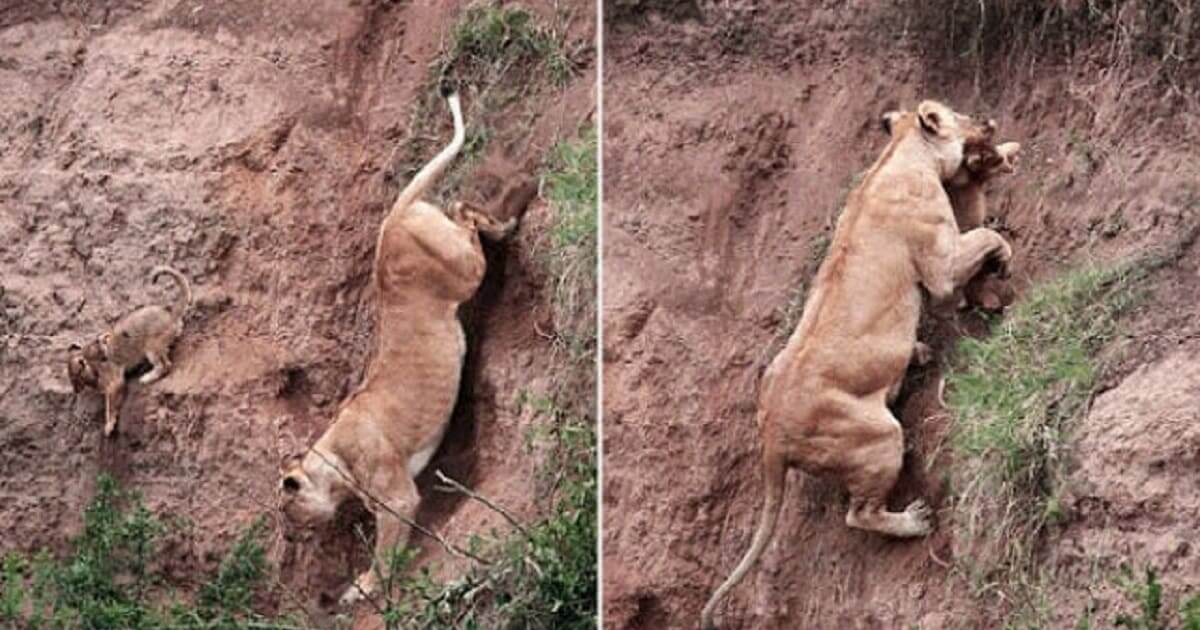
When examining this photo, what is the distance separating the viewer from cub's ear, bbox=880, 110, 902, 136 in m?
3.29

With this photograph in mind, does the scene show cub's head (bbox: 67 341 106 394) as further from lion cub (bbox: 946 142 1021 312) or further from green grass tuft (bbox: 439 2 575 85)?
lion cub (bbox: 946 142 1021 312)

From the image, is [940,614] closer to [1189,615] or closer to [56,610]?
[1189,615]

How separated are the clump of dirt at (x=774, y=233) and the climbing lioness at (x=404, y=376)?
19 centimetres

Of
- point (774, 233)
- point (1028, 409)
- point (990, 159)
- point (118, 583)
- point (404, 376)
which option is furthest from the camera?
point (118, 583)

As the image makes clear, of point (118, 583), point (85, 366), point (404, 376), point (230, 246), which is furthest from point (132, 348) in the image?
point (404, 376)

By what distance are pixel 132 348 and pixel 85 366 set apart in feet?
0.28

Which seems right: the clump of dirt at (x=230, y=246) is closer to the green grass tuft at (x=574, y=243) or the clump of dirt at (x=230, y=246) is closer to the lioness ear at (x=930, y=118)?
the green grass tuft at (x=574, y=243)

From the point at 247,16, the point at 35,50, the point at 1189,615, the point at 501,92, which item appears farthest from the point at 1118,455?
the point at 35,50

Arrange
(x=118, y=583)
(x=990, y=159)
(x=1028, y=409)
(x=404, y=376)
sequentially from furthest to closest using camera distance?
(x=118, y=583), (x=404, y=376), (x=990, y=159), (x=1028, y=409)

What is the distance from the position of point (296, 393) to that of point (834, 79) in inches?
31.2

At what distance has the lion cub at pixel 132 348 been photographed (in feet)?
12.3

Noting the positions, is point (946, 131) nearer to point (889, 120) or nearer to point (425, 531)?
point (889, 120)

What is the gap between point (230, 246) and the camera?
374 centimetres

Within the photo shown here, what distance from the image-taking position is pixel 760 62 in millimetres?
3428
